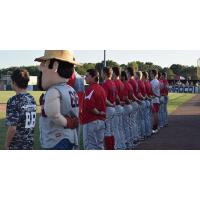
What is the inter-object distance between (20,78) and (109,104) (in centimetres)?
373

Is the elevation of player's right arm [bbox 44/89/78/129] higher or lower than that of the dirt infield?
higher

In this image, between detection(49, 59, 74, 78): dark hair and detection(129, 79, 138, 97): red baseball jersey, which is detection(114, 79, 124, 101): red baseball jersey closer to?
detection(129, 79, 138, 97): red baseball jersey

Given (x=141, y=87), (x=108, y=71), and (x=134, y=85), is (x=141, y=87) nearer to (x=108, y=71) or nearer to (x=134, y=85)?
(x=134, y=85)

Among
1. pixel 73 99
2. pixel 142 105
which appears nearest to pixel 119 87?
pixel 142 105

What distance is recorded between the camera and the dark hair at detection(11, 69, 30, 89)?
5.16m

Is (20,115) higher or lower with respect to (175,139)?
higher

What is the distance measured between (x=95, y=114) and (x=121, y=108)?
170cm

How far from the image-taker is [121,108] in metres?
9.49

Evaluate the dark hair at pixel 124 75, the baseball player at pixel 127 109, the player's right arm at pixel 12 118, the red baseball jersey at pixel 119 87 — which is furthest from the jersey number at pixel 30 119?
the dark hair at pixel 124 75

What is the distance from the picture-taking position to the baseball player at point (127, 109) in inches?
392

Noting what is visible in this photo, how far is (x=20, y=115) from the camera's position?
510 centimetres

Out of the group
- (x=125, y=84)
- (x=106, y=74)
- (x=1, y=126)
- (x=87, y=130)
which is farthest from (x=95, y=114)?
(x=1, y=126)

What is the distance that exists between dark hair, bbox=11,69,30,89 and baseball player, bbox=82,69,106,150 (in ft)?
8.67

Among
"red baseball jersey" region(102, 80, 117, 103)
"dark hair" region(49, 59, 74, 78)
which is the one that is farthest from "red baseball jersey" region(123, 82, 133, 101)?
"dark hair" region(49, 59, 74, 78)
